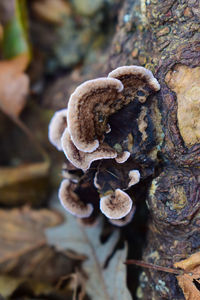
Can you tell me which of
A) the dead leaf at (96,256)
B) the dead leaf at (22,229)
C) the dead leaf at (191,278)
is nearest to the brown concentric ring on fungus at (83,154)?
the dead leaf at (191,278)

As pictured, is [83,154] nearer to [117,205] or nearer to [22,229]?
[117,205]

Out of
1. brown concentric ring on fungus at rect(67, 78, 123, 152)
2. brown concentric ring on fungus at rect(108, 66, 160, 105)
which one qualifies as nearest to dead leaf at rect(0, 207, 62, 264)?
brown concentric ring on fungus at rect(67, 78, 123, 152)

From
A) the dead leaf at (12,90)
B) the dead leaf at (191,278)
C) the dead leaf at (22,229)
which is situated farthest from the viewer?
the dead leaf at (12,90)

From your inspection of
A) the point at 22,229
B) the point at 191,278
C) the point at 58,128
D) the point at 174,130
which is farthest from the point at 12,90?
the point at 191,278

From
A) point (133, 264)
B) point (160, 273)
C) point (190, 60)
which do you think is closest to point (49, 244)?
point (133, 264)

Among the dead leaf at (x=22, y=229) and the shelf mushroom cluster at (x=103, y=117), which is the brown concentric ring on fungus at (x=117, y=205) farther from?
the dead leaf at (x=22, y=229)
